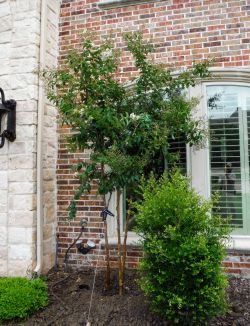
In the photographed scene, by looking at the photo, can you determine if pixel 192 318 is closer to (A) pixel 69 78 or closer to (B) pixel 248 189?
(B) pixel 248 189

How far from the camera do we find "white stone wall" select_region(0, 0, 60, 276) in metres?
4.28

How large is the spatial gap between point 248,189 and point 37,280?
2729 millimetres

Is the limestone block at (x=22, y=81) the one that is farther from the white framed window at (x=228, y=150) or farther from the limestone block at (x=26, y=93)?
the white framed window at (x=228, y=150)

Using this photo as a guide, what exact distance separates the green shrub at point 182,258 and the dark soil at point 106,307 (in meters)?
0.34

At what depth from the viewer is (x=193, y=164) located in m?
4.32

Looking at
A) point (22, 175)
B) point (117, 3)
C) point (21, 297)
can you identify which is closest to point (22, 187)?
point (22, 175)

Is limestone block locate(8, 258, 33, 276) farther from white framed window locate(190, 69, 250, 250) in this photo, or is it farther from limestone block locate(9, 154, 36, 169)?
white framed window locate(190, 69, 250, 250)

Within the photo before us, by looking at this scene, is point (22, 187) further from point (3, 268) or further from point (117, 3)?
point (117, 3)

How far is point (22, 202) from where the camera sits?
4293 mm

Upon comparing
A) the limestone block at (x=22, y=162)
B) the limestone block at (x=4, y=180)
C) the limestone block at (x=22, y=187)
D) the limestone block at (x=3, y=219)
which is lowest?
the limestone block at (x=3, y=219)

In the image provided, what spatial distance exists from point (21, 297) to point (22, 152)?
1.76 metres

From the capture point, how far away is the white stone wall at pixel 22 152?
428cm

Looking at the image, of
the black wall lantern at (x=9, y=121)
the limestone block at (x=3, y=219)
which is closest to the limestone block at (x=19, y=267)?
the limestone block at (x=3, y=219)

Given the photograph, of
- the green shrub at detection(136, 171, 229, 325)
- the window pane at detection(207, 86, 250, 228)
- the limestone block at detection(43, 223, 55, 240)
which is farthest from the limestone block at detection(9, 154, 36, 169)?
the window pane at detection(207, 86, 250, 228)
